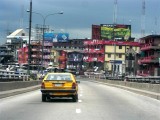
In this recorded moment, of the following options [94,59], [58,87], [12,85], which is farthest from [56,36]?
[58,87]

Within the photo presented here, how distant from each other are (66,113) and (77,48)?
172 metres

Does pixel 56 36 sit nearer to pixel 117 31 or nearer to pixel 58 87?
pixel 117 31

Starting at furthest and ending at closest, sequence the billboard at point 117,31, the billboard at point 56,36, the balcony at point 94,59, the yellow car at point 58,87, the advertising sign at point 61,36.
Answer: the advertising sign at point 61,36
the billboard at point 56,36
the balcony at point 94,59
the billboard at point 117,31
the yellow car at point 58,87

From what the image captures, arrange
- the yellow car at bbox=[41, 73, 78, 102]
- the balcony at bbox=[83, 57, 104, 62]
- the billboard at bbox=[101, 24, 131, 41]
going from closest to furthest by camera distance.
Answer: the yellow car at bbox=[41, 73, 78, 102] < the billboard at bbox=[101, 24, 131, 41] < the balcony at bbox=[83, 57, 104, 62]

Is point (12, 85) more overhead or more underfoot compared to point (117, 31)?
more underfoot

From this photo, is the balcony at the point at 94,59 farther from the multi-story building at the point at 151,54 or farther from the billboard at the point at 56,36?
the multi-story building at the point at 151,54

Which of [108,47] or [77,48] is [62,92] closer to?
[108,47]

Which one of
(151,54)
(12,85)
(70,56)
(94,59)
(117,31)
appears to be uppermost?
(117,31)

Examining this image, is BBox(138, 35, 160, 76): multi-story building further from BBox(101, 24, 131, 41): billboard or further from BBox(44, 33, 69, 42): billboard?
BBox(44, 33, 69, 42): billboard

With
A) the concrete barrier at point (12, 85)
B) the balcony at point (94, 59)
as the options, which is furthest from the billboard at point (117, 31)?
the concrete barrier at point (12, 85)

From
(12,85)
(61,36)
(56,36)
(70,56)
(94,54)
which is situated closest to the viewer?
(12,85)

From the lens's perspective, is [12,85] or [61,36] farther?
[61,36]

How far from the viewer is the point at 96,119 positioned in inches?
655

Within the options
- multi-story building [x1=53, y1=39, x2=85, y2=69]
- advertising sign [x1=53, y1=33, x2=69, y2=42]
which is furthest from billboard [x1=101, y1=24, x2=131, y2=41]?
multi-story building [x1=53, y1=39, x2=85, y2=69]
